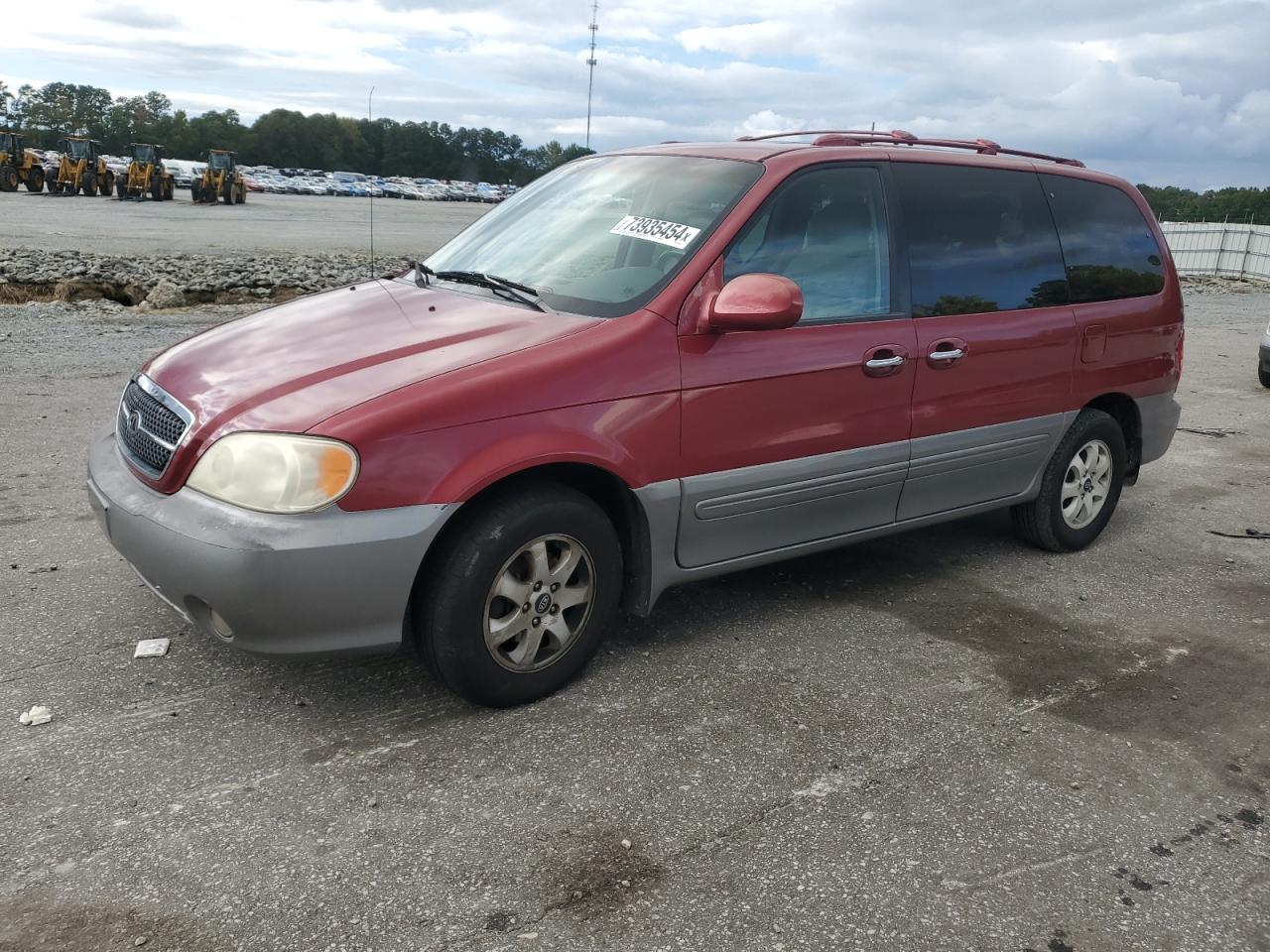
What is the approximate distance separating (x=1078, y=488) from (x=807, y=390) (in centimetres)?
210

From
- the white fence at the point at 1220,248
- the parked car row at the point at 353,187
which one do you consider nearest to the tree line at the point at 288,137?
the parked car row at the point at 353,187

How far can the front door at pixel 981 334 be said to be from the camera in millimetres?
4352

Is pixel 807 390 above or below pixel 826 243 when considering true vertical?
below

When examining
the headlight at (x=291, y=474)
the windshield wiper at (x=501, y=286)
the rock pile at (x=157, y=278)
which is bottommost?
the rock pile at (x=157, y=278)

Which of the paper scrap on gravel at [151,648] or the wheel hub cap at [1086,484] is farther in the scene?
the wheel hub cap at [1086,484]

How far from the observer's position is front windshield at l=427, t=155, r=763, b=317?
375 cm

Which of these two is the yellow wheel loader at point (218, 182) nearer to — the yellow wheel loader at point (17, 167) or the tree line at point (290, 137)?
the yellow wheel loader at point (17, 167)

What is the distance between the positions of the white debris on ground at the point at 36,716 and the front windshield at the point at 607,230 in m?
2.06

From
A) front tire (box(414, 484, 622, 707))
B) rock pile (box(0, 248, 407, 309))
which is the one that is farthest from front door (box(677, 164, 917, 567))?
rock pile (box(0, 248, 407, 309))

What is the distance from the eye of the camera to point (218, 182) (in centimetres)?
4175

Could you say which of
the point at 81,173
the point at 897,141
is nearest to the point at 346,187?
the point at 81,173

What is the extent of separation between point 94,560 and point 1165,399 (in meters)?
5.23

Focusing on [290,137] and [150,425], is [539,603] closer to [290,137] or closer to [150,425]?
[150,425]

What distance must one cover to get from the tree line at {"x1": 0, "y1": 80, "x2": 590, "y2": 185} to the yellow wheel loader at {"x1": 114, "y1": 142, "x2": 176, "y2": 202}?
253ft
